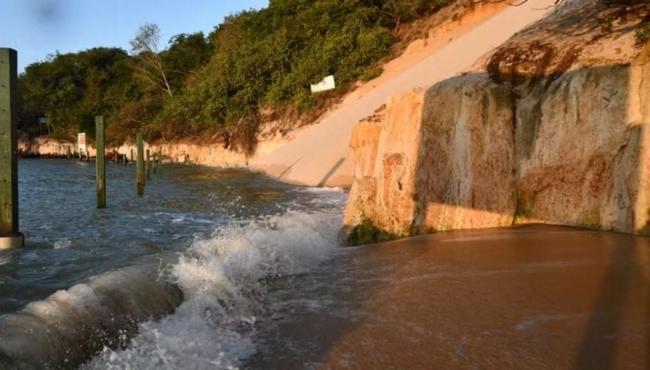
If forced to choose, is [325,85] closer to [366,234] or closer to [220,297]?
[366,234]

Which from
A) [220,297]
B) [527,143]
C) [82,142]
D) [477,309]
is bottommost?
[220,297]

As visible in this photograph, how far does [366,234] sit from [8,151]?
5.84 meters

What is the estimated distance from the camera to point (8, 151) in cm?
859

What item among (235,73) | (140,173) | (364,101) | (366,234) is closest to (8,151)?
(366,234)

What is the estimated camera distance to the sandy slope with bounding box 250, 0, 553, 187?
21672mm

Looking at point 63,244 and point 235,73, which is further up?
point 235,73

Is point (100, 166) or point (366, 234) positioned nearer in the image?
point (366, 234)

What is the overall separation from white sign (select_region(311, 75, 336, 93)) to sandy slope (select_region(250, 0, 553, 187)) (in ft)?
5.01

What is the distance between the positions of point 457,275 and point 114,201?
1444 cm

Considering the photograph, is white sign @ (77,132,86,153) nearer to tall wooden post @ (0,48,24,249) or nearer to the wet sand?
tall wooden post @ (0,48,24,249)

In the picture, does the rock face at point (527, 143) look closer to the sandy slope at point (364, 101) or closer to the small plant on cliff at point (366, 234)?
the small plant on cliff at point (366, 234)

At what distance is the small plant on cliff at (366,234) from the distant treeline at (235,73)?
22.0 meters

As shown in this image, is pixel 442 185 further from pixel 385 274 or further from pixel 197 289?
pixel 197 289

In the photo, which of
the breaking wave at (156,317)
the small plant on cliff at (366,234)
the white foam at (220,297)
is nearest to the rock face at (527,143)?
the small plant on cliff at (366,234)
